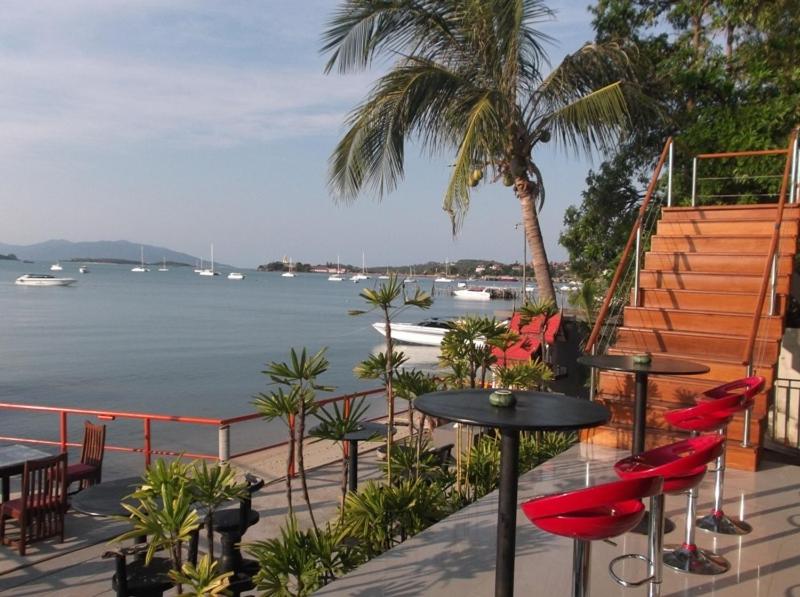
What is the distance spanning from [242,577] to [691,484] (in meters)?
2.72

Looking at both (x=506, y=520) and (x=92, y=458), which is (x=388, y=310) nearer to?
(x=506, y=520)

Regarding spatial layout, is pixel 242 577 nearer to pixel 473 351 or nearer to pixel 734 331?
pixel 473 351

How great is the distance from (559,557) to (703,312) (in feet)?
13.5

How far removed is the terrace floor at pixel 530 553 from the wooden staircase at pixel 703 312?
48cm

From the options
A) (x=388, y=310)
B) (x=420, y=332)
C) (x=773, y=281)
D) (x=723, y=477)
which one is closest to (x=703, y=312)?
(x=773, y=281)

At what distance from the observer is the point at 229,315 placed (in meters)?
62.1

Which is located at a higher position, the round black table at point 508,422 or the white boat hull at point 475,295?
the round black table at point 508,422

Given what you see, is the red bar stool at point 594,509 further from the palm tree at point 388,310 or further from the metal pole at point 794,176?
the metal pole at point 794,176

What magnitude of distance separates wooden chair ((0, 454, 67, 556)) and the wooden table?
313 millimetres

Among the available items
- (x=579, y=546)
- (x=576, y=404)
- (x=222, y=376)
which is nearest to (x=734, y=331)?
(x=576, y=404)

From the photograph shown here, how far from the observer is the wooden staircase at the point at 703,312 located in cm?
626

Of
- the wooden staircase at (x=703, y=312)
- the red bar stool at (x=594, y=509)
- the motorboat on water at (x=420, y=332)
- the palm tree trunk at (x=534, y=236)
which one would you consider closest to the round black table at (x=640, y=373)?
the wooden staircase at (x=703, y=312)

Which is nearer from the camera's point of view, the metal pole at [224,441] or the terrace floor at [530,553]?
the terrace floor at [530,553]

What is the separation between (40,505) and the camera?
5895 millimetres
